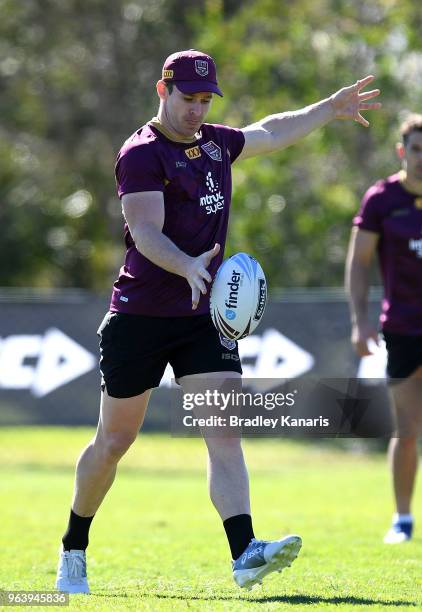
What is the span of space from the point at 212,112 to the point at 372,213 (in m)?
13.0

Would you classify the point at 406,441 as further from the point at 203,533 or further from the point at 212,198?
the point at 212,198

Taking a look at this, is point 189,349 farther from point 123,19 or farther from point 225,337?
point 123,19

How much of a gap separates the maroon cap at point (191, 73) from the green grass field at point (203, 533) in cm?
245

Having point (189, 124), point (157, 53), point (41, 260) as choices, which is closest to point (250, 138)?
point (189, 124)

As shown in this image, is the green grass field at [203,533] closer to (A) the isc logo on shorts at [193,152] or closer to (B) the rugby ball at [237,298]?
(B) the rugby ball at [237,298]

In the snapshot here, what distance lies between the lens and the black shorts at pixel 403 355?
8.02m

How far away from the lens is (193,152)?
583 cm

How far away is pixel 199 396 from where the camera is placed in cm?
576

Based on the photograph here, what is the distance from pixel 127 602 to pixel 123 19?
24.5 m

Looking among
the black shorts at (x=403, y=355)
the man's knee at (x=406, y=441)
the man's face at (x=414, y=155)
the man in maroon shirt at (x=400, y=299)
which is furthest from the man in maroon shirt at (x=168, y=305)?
the man's knee at (x=406, y=441)

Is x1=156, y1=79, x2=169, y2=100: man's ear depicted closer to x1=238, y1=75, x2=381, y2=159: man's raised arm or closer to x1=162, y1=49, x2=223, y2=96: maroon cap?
x1=162, y1=49, x2=223, y2=96: maroon cap

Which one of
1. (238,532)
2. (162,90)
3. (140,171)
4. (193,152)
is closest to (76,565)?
(238,532)

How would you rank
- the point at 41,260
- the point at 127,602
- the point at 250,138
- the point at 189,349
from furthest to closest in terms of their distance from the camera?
the point at 41,260 → the point at 250,138 → the point at 189,349 → the point at 127,602

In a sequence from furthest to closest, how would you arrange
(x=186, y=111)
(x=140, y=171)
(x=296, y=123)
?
(x=296, y=123)
(x=186, y=111)
(x=140, y=171)
